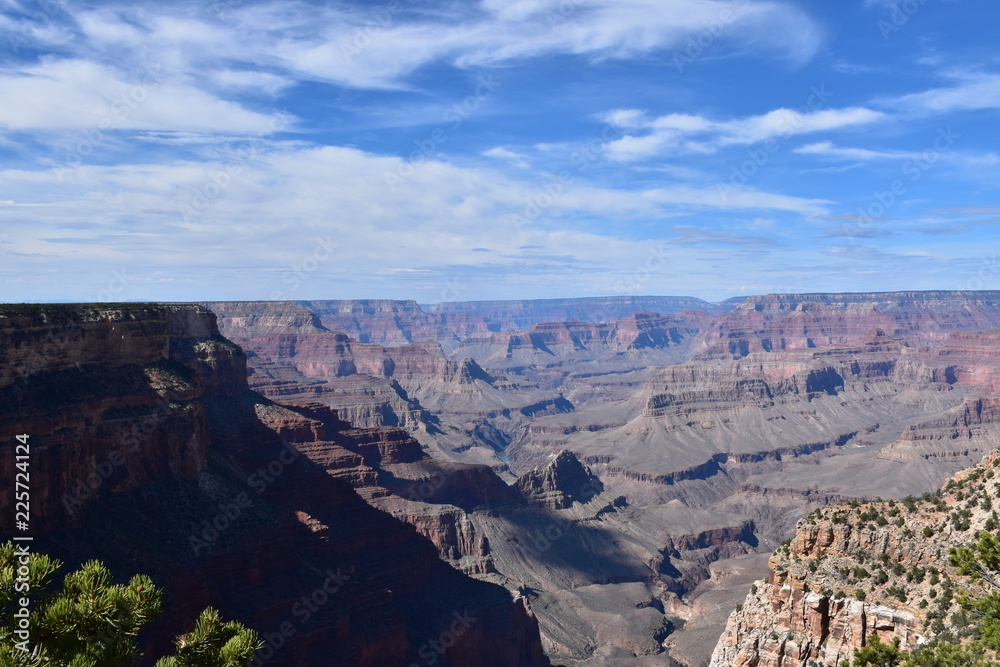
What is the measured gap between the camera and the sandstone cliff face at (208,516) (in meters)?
54.1

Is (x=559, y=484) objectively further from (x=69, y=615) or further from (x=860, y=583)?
(x=69, y=615)

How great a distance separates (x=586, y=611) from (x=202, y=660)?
314ft

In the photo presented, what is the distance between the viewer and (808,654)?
35625 mm

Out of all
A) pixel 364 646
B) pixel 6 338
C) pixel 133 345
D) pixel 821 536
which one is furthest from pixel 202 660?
pixel 133 345

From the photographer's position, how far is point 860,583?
3619 cm

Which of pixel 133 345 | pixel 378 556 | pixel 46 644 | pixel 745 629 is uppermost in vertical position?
pixel 133 345

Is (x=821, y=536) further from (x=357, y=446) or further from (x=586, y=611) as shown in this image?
(x=357, y=446)

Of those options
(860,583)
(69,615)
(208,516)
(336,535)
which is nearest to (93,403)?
(208,516)

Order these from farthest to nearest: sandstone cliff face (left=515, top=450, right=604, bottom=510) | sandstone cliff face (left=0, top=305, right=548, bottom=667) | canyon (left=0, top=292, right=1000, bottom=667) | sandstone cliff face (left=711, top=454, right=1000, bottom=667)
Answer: sandstone cliff face (left=515, top=450, right=604, bottom=510)
sandstone cliff face (left=0, top=305, right=548, bottom=667)
canyon (left=0, top=292, right=1000, bottom=667)
sandstone cliff face (left=711, top=454, right=1000, bottom=667)

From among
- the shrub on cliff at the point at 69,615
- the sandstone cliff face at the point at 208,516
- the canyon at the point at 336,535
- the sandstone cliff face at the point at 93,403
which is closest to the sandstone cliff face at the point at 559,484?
the canyon at the point at 336,535

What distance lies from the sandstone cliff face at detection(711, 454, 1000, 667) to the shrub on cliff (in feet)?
93.3

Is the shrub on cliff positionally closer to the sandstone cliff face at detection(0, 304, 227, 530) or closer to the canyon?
the canyon

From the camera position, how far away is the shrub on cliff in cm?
1738

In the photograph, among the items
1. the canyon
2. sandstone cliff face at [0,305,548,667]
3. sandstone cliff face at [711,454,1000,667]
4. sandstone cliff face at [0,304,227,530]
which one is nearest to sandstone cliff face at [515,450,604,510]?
the canyon
